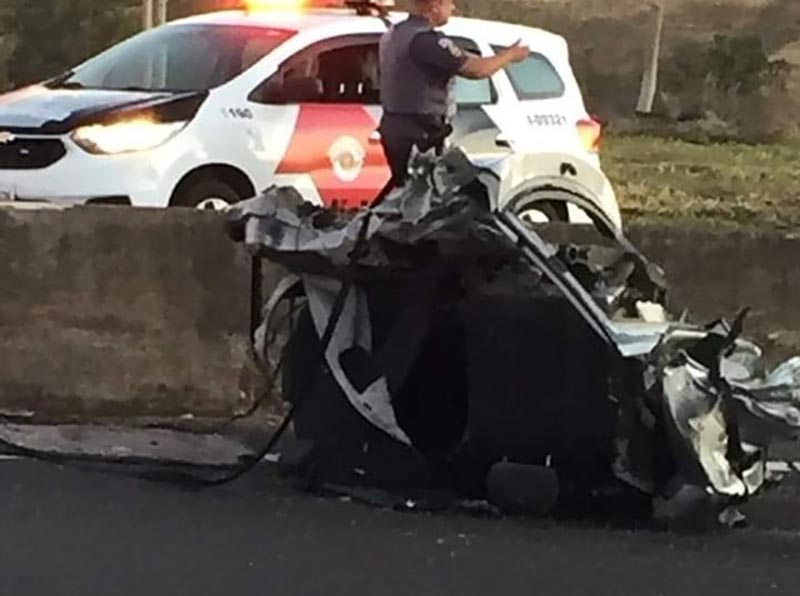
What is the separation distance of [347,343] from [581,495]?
108cm

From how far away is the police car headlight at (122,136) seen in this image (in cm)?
1298

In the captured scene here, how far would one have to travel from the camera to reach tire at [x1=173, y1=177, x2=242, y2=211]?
1343 centimetres

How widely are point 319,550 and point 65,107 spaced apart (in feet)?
22.7

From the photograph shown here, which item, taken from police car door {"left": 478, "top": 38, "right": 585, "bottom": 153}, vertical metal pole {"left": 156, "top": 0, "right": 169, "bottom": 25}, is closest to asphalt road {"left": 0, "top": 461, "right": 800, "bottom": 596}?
police car door {"left": 478, "top": 38, "right": 585, "bottom": 153}

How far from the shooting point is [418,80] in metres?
9.81

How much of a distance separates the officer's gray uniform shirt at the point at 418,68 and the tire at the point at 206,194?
367cm

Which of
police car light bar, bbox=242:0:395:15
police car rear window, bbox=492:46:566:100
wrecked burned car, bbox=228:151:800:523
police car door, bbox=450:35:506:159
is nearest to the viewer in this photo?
wrecked burned car, bbox=228:151:800:523

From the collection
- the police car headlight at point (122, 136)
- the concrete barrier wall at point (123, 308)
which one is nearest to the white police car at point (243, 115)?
the police car headlight at point (122, 136)

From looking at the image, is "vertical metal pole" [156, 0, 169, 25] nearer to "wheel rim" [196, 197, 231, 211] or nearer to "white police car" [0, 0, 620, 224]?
"white police car" [0, 0, 620, 224]

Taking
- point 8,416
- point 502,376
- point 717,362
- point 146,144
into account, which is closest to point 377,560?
point 502,376

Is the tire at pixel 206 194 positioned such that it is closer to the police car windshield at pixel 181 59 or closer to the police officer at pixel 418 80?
the police car windshield at pixel 181 59

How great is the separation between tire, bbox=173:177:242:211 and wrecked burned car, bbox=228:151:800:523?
5231 mm

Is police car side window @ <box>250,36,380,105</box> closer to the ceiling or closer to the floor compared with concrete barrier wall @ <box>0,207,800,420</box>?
closer to the ceiling

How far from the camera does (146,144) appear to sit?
1312 cm
